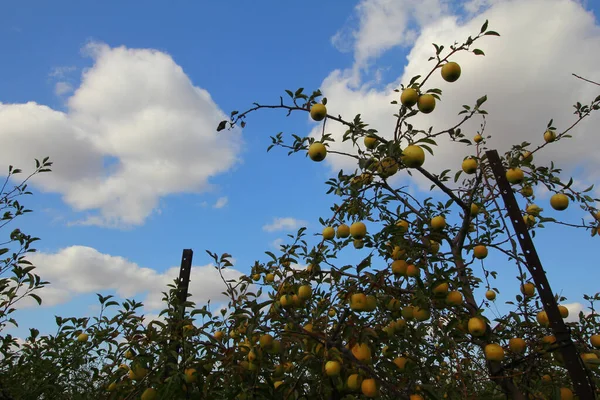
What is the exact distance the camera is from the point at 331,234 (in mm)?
3322

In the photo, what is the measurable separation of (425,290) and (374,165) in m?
0.88

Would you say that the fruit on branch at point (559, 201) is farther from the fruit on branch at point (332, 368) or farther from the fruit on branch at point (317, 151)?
the fruit on branch at point (332, 368)

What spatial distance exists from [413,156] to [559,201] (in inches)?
61.9

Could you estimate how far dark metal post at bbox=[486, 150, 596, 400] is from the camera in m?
1.96

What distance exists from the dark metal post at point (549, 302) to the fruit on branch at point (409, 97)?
24.5 inches

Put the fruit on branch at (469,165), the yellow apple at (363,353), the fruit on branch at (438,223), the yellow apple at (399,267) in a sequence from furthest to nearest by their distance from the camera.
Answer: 1. the fruit on branch at (469,165)
2. the fruit on branch at (438,223)
3. the yellow apple at (399,267)
4. the yellow apple at (363,353)

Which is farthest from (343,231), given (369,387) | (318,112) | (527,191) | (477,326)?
(527,191)

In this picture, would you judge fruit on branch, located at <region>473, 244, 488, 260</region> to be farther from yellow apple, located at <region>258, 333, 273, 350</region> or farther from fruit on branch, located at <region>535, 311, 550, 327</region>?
yellow apple, located at <region>258, 333, 273, 350</region>

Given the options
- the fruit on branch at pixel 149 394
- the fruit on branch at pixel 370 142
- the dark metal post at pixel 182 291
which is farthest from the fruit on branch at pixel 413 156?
the fruit on branch at pixel 149 394

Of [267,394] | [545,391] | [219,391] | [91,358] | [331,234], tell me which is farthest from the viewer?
[91,358]

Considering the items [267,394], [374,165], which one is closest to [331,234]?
[374,165]

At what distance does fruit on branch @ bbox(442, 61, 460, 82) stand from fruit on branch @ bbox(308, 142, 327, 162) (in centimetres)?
103

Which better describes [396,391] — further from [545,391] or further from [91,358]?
[91,358]

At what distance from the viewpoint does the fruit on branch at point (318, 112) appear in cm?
287
